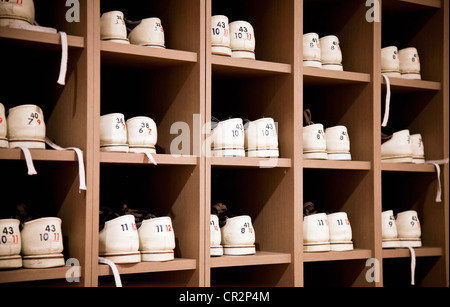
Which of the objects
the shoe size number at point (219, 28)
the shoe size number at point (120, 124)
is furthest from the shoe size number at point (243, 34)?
the shoe size number at point (120, 124)

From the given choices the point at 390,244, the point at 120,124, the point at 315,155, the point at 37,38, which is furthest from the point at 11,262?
the point at 390,244

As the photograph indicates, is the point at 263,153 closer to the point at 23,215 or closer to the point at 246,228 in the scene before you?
the point at 246,228

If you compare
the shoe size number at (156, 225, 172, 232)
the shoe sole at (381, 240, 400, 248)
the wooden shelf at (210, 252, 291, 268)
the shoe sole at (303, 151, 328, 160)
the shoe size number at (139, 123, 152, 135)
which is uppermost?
the shoe size number at (139, 123, 152, 135)

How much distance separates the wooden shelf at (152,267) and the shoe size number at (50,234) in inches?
5.8

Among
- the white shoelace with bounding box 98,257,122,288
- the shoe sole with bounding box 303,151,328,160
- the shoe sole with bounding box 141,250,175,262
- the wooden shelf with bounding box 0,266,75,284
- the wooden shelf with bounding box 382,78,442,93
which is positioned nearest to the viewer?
the wooden shelf with bounding box 0,266,75,284

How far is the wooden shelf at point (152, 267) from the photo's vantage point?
1850mm

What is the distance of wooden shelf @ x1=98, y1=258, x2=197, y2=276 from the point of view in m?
1.85

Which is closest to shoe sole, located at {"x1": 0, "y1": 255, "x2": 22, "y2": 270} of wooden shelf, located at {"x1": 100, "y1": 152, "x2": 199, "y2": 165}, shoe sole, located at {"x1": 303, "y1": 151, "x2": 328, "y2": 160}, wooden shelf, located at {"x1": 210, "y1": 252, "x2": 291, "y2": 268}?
wooden shelf, located at {"x1": 100, "y1": 152, "x2": 199, "y2": 165}

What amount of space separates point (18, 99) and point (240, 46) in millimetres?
759

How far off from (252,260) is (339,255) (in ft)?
1.17

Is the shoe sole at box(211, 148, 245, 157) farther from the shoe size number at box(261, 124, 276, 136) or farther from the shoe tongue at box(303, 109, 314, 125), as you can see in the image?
the shoe tongue at box(303, 109, 314, 125)

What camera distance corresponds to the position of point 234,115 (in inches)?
96.1

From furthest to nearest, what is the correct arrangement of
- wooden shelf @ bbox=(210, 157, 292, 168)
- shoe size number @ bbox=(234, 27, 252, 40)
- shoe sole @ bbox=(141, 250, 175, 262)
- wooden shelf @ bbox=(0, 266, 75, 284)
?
shoe size number @ bbox=(234, 27, 252, 40)
wooden shelf @ bbox=(210, 157, 292, 168)
shoe sole @ bbox=(141, 250, 175, 262)
wooden shelf @ bbox=(0, 266, 75, 284)

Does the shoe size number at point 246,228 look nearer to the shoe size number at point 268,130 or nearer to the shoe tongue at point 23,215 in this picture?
the shoe size number at point 268,130
